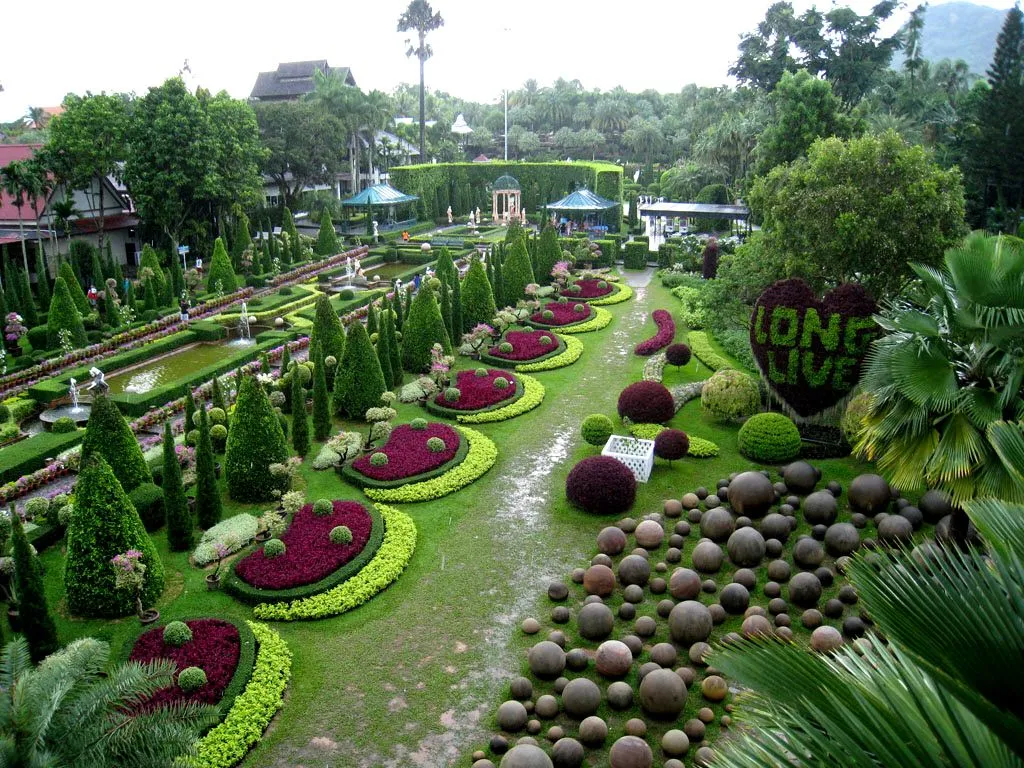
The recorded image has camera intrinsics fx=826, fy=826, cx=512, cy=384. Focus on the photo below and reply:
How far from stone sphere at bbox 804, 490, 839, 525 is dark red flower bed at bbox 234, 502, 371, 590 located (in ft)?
33.4

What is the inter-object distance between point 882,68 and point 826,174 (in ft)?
137

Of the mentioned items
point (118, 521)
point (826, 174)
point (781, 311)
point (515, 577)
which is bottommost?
point (515, 577)

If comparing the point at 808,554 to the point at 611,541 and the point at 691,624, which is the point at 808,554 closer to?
the point at 691,624

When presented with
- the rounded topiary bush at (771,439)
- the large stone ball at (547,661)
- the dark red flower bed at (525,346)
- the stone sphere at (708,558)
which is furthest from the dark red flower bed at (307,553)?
the dark red flower bed at (525,346)

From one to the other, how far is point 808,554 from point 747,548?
4.07 ft

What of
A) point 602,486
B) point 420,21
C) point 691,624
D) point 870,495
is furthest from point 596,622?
point 420,21

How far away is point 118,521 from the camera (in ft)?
52.4

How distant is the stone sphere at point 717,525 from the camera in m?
18.6

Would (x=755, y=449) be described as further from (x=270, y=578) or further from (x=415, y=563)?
(x=270, y=578)

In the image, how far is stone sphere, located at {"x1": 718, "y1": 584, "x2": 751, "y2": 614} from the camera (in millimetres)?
16141

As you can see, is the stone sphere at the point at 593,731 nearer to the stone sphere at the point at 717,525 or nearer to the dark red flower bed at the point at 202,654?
the dark red flower bed at the point at 202,654

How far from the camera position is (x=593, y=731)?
12.9 m

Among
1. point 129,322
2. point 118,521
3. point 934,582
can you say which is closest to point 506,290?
point 129,322

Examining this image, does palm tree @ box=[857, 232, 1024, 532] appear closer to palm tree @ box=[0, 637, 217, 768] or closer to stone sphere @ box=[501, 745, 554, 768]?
stone sphere @ box=[501, 745, 554, 768]
